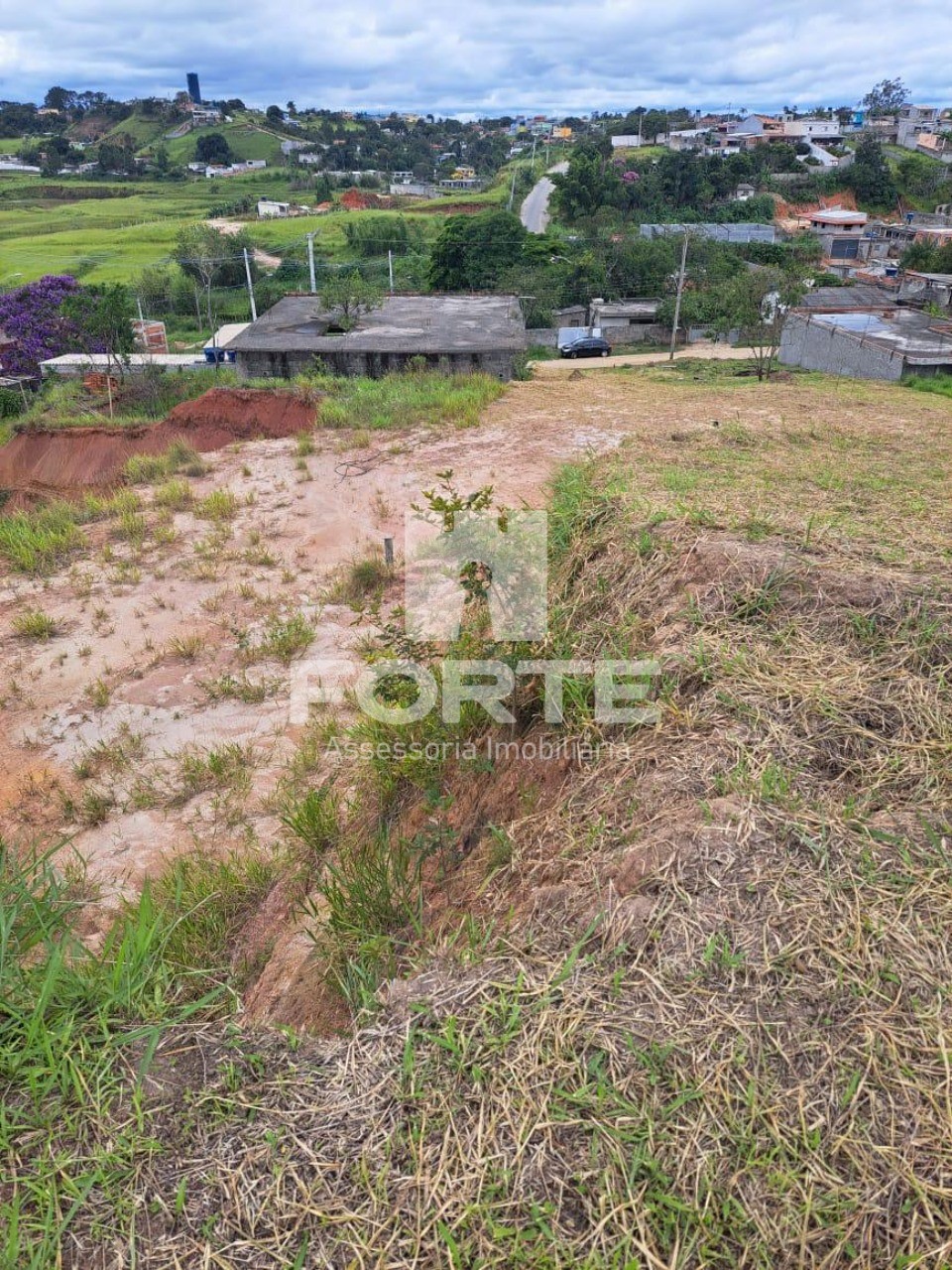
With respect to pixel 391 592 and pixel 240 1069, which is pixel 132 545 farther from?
pixel 240 1069

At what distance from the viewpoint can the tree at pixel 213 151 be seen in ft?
270

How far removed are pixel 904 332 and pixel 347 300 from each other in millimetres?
15131

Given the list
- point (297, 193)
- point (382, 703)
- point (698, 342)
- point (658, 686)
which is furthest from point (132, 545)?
point (297, 193)

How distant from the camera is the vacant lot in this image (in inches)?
54.5

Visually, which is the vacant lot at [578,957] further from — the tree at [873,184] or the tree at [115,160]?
the tree at [115,160]

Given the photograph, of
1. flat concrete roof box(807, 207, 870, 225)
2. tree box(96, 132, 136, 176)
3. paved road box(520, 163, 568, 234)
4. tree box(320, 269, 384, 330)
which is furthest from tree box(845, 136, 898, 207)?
tree box(96, 132, 136, 176)

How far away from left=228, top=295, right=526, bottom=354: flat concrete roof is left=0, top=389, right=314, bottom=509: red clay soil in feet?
17.1

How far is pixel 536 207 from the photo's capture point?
5481 centimetres

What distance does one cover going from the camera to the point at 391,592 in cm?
636

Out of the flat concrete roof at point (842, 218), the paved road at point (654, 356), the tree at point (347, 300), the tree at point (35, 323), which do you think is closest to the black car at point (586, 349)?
the paved road at point (654, 356)

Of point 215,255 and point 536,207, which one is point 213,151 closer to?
point 536,207

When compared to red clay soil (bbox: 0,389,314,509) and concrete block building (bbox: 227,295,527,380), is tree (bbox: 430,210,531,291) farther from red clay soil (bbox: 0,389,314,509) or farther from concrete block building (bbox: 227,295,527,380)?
red clay soil (bbox: 0,389,314,509)

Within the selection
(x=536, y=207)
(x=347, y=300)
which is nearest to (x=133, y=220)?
(x=536, y=207)

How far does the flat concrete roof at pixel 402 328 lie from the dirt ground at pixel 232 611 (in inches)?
263
